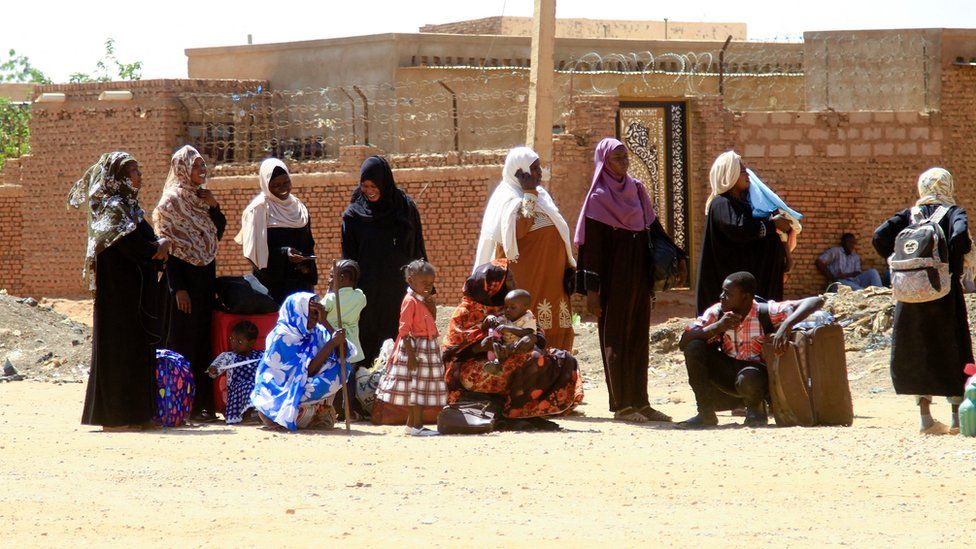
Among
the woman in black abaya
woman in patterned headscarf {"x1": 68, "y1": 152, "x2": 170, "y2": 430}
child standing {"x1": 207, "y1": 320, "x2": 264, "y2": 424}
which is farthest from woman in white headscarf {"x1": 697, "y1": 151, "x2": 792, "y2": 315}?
woman in patterned headscarf {"x1": 68, "y1": 152, "x2": 170, "y2": 430}

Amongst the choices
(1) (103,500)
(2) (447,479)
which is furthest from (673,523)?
(1) (103,500)

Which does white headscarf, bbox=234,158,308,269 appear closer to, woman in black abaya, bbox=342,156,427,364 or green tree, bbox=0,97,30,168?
woman in black abaya, bbox=342,156,427,364

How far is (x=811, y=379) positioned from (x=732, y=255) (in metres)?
1.33

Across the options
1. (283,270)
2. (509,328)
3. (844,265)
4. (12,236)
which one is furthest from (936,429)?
(12,236)

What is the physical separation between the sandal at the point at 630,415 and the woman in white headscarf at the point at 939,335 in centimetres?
156

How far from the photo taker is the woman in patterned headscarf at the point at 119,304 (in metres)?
7.99

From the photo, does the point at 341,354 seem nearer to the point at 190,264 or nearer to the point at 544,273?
the point at 190,264

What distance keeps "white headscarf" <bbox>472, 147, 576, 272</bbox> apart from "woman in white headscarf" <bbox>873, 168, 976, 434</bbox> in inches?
85.0

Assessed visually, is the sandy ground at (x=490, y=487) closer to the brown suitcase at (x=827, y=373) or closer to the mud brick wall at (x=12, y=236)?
the brown suitcase at (x=827, y=373)

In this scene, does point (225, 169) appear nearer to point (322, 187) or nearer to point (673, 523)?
point (322, 187)

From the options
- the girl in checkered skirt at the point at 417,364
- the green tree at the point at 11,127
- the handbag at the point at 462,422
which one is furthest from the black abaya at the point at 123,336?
the green tree at the point at 11,127

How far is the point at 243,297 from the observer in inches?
341

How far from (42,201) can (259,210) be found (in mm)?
11045

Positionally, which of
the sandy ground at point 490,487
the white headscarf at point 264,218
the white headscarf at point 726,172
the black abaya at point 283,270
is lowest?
the sandy ground at point 490,487
